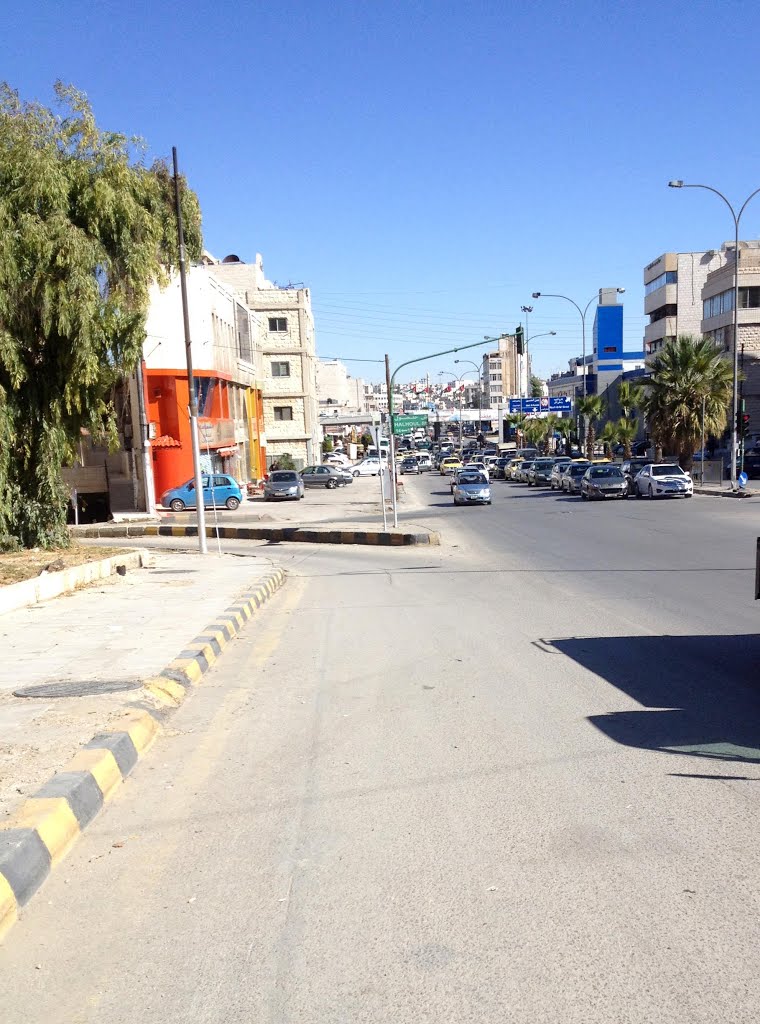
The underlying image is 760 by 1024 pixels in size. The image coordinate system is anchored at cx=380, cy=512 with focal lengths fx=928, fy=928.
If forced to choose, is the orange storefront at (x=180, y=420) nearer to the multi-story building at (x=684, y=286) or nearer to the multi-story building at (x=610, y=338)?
the multi-story building at (x=684, y=286)

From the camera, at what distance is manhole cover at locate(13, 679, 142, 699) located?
8025mm

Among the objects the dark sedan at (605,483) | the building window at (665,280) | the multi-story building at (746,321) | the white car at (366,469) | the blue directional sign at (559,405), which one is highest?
the building window at (665,280)

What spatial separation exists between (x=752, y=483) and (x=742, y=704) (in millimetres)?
44990

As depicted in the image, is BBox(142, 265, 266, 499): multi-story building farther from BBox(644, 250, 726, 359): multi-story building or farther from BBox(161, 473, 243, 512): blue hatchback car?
BBox(644, 250, 726, 359): multi-story building

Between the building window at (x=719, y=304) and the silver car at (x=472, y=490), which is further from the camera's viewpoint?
the building window at (x=719, y=304)

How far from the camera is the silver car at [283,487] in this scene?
49312 millimetres

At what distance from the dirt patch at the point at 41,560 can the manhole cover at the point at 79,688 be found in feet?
→ 19.6

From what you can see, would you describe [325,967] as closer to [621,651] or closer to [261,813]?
[261,813]

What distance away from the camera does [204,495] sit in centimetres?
3962

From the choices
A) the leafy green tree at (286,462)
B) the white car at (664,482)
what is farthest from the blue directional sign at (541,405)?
the white car at (664,482)

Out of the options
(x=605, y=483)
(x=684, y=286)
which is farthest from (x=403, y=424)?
(x=684, y=286)

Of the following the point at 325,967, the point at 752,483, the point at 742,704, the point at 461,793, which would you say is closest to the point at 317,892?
the point at 325,967

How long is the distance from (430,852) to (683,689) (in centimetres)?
387

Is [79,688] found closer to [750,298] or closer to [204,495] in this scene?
[204,495]
